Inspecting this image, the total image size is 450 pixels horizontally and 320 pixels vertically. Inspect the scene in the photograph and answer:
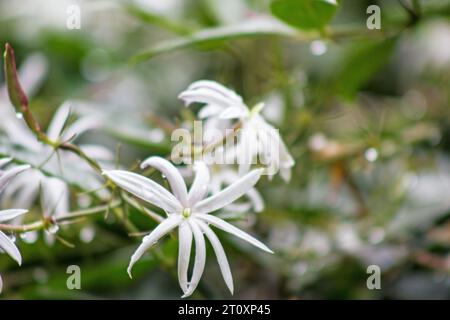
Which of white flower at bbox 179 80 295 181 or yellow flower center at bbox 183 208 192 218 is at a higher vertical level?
white flower at bbox 179 80 295 181

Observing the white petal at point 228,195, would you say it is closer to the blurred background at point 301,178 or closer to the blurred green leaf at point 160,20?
the blurred background at point 301,178

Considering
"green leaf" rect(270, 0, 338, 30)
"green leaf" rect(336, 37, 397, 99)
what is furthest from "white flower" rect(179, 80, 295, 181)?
"green leaf" rect(336, 37, 397, 99)

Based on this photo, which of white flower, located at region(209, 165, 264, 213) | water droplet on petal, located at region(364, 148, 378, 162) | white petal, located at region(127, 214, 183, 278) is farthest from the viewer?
water droplet on petal, located at region(364, 148, 378, 162)

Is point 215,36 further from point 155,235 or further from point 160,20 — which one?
point 155,235

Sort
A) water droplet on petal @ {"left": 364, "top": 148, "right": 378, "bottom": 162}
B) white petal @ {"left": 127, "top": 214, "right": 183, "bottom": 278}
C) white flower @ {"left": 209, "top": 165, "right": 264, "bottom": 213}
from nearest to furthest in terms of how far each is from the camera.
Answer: white petal @ {"left": 127, "top": 214, "right": 183, "bottom": 278}, white flower @ {"left": 209, "top": 165, "right": 264, "bottom": 213}, water droplet on petal @ {"left": 364, "top": 148, "right": 378, "bottom": 162}

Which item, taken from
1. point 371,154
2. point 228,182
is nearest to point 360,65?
point 371,154

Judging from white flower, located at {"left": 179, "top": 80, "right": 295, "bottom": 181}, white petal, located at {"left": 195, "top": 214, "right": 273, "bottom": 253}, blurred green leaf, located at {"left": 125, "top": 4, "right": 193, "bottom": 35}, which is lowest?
white petal, located at {"left": 195, "top": 214, "right": 273, "bottom": 253}

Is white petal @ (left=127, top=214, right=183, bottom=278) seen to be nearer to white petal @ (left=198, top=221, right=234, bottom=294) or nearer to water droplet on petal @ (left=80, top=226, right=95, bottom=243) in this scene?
white petal @ (left=198, top=221, right=234, bottom=294)
